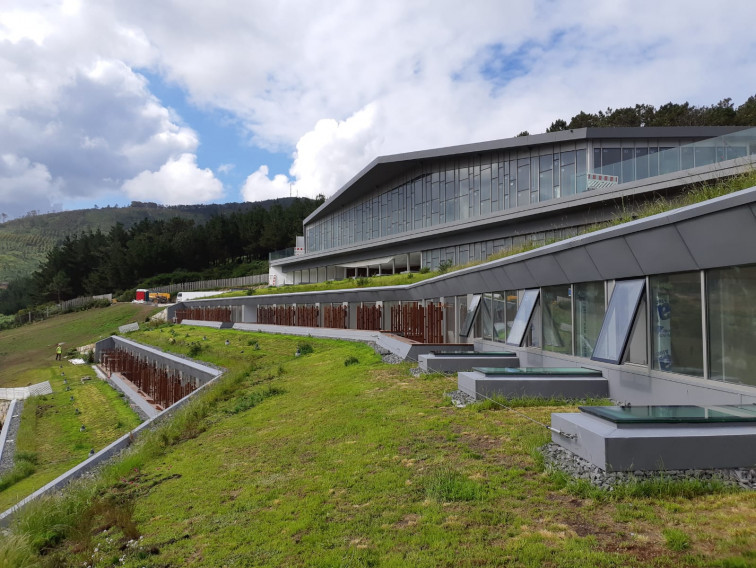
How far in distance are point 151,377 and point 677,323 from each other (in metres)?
35.3

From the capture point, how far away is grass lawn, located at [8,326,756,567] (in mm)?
5566

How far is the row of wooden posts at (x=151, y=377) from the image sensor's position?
102 ft

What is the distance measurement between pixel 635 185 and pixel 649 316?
19.8m

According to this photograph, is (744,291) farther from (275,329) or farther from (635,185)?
(275,329)

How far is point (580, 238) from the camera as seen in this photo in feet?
42.1

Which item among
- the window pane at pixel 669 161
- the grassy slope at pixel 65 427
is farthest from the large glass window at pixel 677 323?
the grassy slope at pixel 65 427

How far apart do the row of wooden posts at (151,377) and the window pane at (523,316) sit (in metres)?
18.6

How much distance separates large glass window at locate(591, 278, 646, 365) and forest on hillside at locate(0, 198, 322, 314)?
345ft

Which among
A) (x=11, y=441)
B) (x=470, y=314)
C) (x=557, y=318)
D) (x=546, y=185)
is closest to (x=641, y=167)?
(x=546, y=185)

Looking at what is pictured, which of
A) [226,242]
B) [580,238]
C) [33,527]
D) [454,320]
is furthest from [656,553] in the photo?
[226,242]

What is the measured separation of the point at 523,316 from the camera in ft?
55.2

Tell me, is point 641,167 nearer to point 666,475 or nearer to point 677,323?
point 677,323

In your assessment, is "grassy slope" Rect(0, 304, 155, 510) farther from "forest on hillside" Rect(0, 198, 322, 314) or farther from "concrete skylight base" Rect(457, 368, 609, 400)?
"forest on hillside" Rect(0, 198, 322, 314)

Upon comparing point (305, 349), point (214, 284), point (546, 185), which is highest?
point (546, 185)
